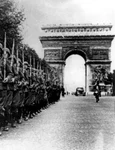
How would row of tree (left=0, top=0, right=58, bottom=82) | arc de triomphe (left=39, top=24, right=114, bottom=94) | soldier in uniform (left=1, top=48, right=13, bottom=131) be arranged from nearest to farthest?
soldier in uniform (left=1, top=48, right=13, bottom=131)
row of tree (left=0, top=0, right=58, bottom=82)
arc de triomphe (left=39, top=24, right=114, bottom=94)

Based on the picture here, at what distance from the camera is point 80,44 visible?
6091cm

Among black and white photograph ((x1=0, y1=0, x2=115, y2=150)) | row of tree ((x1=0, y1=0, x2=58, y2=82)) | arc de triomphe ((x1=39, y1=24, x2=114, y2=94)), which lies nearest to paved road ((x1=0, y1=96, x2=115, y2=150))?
black and white photograph ((x1=0, y1=0, x2=115, y2=150))

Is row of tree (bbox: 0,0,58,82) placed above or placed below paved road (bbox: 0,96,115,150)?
above

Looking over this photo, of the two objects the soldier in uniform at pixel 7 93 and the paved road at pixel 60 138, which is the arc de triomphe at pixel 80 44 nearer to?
the soldier in uniform at pixel 7 93

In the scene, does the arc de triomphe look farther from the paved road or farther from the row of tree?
the paved road

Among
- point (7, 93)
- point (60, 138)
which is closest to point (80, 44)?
point (7, 93)

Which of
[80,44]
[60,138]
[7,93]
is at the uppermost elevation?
[80,44]

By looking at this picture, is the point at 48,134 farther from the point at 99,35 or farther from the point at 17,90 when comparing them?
the point at 99,35

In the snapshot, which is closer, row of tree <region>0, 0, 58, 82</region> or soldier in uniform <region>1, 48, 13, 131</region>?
soldier in uniform <region>1, 48, 13, 131</region>

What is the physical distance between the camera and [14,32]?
23.6m

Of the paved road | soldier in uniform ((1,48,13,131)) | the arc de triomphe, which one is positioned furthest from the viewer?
the arc de triomphe

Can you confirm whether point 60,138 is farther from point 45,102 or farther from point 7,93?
point 45,102

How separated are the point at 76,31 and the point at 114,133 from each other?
53096 millimetres

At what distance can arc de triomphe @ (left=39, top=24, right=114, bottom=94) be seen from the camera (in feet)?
196
